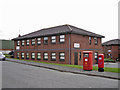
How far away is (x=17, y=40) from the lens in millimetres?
34094

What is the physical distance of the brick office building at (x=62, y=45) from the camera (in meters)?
22.5

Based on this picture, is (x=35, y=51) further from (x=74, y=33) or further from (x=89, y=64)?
(x=89, y=64)

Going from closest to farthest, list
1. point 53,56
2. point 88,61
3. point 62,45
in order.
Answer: point 88,61
point 62,45
point 53,56

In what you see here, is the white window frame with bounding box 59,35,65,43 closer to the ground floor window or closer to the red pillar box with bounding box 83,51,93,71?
the ground floor window

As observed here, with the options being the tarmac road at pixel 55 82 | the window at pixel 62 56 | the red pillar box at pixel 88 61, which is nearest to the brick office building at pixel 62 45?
the window at pixel 62 56

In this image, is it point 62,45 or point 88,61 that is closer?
point 88,61

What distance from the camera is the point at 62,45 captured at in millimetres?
23141

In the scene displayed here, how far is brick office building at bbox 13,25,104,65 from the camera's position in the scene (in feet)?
73.7

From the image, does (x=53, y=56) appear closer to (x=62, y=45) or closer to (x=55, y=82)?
(x=62, y=45)

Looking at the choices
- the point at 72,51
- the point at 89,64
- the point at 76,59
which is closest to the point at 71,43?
the point at 72,51

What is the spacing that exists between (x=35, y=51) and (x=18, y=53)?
7378 millimetres

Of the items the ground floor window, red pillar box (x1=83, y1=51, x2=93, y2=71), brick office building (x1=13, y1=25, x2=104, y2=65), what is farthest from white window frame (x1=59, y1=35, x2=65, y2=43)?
red pillar box (x1=83, y1=51, x2=93, y2=71)

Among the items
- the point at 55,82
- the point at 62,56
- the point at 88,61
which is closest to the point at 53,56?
the point at 62,56

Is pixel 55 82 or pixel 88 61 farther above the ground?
pixel 88 61
